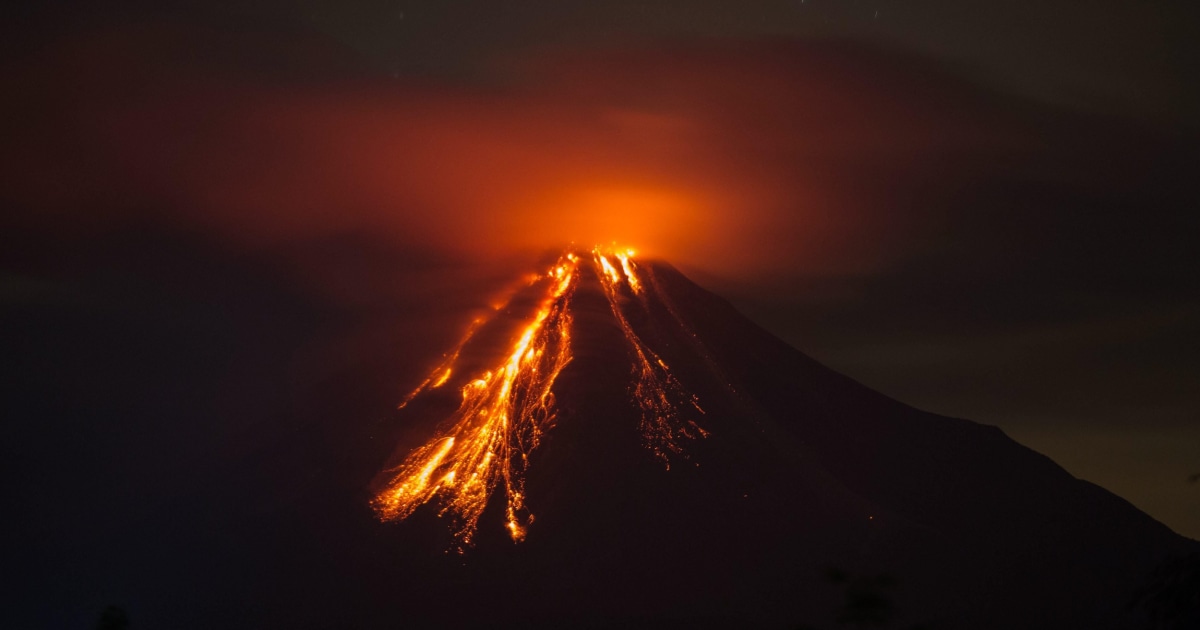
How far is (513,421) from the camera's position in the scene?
90875 millimetres

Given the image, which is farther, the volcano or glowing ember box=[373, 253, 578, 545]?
glowing ember box=[373, 253, 578, 545]

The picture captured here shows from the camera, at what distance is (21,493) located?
116 m

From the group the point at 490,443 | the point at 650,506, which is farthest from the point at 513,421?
the point at 650,506

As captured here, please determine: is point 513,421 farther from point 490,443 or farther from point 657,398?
point 657,398

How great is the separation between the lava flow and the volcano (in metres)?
0.16

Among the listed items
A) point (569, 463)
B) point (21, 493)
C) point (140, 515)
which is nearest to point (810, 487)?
point (569, 463)

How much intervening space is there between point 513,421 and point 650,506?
37.7ft

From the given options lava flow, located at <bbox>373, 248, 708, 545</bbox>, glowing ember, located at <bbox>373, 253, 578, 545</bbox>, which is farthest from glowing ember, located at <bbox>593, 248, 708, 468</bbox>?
glowing ember, located at <bbox>373, 253, 578, 545</bbox>

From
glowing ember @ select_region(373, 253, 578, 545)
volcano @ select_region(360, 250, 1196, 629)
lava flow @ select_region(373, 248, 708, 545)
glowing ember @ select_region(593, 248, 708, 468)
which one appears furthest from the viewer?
glowing ember @ select_region(593, 248, 708, 468)

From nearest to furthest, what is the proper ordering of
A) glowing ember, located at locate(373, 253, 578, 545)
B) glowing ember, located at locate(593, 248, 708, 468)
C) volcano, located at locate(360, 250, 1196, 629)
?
volcano, located at locate(360, 250, 1196, 629) → glowing ember, located at locate(373, 253, 578, 545) → glowing ember, located at locate(593, 248, 708, 468)

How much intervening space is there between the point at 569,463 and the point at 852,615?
3110 inches

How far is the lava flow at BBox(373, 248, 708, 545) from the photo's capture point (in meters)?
85.6

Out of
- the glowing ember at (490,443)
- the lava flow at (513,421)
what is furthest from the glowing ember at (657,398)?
the glowing ember at (490,443)

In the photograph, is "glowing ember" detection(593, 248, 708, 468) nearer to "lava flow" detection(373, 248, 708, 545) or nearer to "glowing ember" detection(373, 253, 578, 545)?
A: "lava flow" detection(373, 248, 708, 545)
